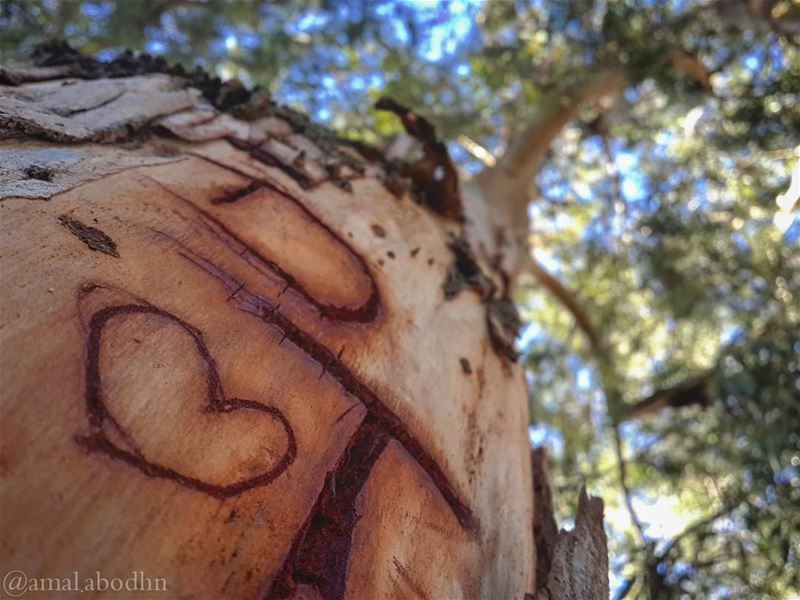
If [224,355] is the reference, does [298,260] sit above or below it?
above

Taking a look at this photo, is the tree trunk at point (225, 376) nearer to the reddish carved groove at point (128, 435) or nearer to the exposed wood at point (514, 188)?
the reddish carved groove at point (128, 435)

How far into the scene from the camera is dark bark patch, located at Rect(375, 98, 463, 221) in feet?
6.42

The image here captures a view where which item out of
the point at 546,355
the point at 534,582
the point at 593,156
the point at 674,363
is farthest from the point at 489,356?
the point at 593,156

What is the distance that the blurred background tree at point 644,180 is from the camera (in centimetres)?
324

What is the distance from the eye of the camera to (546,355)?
17.9 feet

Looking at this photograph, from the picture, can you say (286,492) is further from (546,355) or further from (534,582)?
(546,355)

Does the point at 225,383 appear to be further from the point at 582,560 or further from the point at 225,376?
the point at 582,560

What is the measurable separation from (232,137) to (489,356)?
76cm

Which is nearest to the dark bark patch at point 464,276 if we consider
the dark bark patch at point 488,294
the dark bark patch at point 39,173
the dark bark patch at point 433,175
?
the dark bark patch at point 488,294

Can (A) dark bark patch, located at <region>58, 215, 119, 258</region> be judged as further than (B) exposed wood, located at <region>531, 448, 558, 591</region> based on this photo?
No

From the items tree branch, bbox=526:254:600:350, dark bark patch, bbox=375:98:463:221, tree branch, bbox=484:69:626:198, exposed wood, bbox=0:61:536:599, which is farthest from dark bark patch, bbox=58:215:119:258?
tree branch, bbox=526:254:600:350

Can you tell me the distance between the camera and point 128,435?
0.76 m

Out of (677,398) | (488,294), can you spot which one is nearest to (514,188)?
(488,294)

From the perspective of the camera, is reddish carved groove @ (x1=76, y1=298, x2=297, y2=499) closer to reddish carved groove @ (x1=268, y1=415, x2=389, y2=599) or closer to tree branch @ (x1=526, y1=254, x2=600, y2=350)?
reddish carved groove @ (x1=268, y1=415, x2=389, y2=599)
